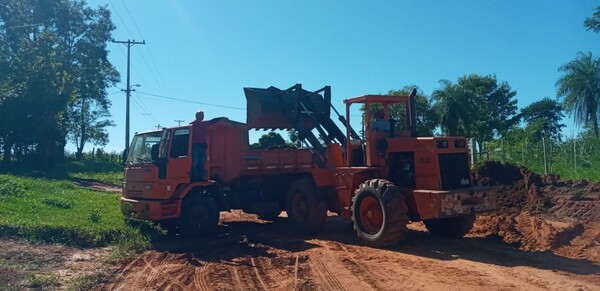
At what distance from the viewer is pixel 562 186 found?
15.4m

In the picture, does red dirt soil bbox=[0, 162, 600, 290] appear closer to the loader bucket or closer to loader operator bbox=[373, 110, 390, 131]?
loader operator bbox=[373, 110, 390, 131]

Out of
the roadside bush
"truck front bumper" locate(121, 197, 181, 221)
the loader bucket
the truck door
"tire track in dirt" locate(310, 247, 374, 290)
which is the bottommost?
"tire track in dirt" locate(310, 247, 374, 290)

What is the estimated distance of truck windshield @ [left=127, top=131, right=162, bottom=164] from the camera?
12594 millimetres

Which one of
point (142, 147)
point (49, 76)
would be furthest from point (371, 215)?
point (49, 76)

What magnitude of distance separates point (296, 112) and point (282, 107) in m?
0.57

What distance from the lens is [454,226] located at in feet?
36.1

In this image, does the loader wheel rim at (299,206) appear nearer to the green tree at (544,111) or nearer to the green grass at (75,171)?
the green grass at (75,171)

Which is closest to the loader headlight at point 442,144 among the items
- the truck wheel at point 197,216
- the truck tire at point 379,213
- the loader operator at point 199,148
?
the truck tire at point 379,213

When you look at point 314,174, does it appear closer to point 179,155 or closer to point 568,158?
point 179,155

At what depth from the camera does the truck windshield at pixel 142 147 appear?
41.3ft

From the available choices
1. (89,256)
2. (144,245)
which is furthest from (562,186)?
(89,256)

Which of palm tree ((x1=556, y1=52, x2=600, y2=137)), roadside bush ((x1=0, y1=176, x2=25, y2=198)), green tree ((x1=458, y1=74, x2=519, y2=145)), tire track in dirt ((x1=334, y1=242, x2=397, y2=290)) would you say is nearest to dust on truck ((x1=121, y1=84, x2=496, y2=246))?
tire track in dirt ((x1=334, y1=242, x2=397, y2=290))

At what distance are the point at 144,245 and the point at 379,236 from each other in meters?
5.18

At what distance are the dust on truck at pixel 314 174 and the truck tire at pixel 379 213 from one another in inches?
0.8
